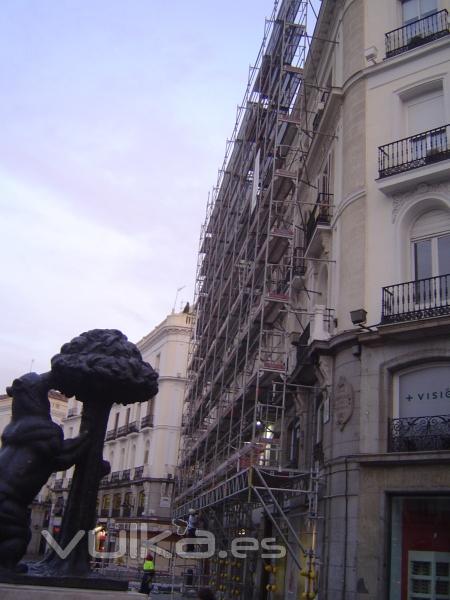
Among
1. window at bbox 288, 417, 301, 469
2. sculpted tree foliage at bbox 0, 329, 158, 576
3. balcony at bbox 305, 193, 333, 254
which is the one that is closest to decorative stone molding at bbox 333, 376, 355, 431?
window at bbox 288, 417, 301, 469

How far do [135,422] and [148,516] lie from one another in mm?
8739

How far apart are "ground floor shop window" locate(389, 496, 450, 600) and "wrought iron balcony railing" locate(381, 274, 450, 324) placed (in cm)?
369

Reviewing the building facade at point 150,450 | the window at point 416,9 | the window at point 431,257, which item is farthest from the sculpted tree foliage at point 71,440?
the building facade at point 150,450

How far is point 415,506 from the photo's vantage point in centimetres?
1423

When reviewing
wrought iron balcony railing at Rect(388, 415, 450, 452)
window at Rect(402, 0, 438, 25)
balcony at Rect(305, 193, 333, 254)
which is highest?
window at Rect(402, 0, 438, 25)

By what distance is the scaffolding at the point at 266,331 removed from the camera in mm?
18344

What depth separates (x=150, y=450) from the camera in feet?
163

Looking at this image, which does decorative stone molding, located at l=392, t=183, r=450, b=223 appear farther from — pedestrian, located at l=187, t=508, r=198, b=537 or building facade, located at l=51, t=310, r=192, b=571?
building facade, located at l=51, t=310, r=192, b=571

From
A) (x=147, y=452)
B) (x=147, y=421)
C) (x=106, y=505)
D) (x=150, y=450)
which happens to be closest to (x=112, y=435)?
(x=106, y=505)

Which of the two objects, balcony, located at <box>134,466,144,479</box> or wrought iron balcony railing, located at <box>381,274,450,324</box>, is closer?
wrought iron balcony railing, located at <box>381,274,450,324</box>

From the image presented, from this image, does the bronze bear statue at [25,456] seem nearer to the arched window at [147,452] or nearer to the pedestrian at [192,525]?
the pedestrian at [192,525]

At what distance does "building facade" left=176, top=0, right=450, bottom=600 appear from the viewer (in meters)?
14.2

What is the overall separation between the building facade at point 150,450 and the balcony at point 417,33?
32.9 metres

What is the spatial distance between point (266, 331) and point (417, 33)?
9030mm
